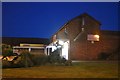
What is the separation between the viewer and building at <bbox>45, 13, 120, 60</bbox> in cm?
701

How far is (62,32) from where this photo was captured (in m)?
7.25

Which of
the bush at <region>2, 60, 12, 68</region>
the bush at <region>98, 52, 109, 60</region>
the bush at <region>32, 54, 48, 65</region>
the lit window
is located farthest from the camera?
the lit window

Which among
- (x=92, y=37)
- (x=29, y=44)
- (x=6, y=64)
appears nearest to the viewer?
(x=6, y=64)

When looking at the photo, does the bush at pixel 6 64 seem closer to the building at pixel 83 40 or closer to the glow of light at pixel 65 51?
the building at pixel 83 40

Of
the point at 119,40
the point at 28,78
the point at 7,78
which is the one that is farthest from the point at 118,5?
the point at 7,78

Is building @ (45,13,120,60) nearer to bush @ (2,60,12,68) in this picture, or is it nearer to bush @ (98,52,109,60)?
bush @ (98,52,109,60)

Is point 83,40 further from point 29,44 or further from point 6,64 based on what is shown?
point 6,64

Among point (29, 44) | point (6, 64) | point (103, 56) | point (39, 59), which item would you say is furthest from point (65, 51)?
point (6, 64)

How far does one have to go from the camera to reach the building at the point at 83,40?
701 centimetres

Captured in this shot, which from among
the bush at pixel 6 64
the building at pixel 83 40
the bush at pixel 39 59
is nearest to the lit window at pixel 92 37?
the building at pixel 83 40

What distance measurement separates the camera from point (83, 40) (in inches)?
309

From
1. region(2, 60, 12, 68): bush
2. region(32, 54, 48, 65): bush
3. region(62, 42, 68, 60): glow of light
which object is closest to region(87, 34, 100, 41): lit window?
region(62, 42, 68, 60): glow of light

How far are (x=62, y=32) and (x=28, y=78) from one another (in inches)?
110

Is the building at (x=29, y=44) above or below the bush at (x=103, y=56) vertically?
above
